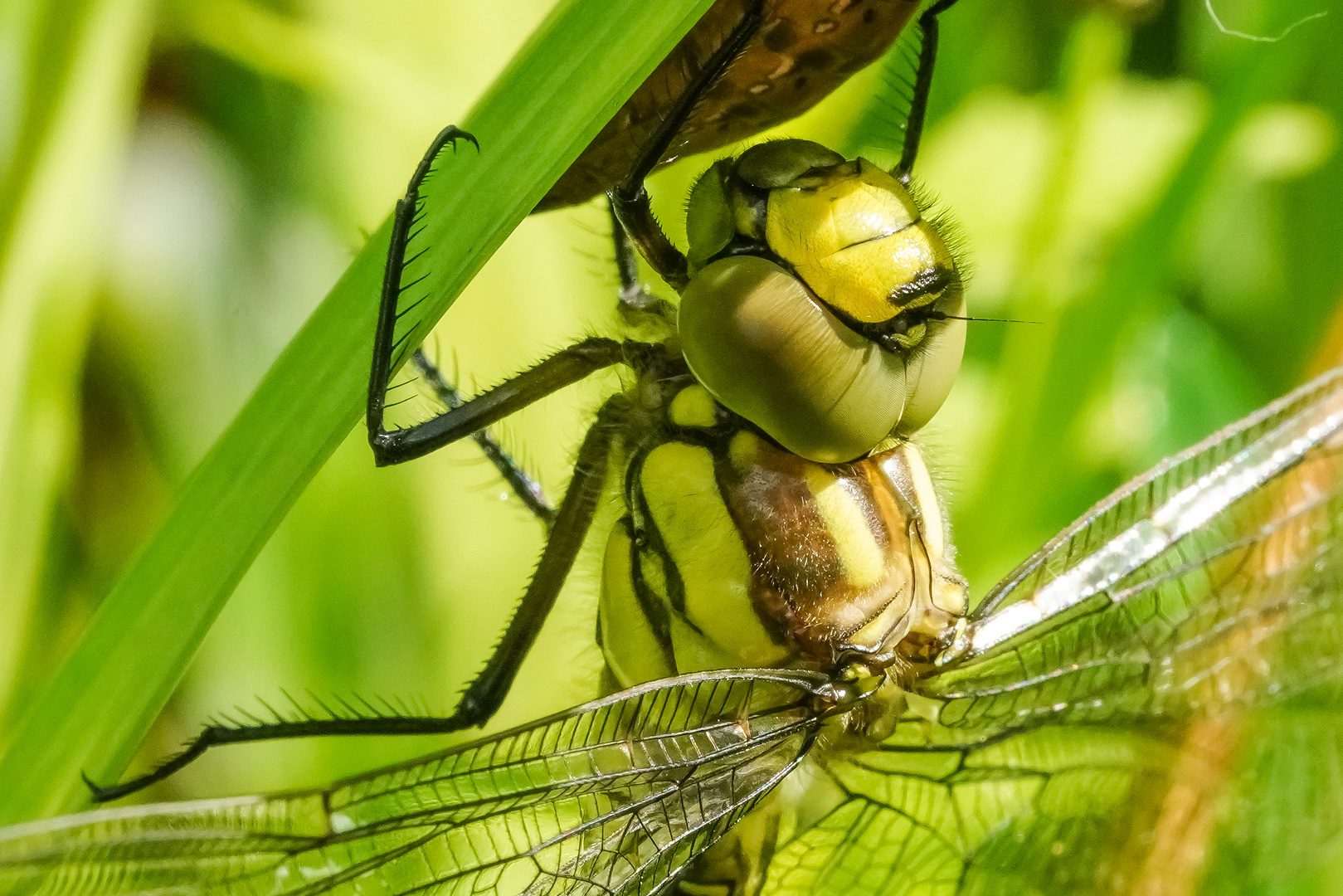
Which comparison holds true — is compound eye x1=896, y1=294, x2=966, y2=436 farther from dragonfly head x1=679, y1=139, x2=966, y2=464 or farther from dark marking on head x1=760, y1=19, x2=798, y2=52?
dark marking on head x1=760, y1=19, x2=798, y2=52

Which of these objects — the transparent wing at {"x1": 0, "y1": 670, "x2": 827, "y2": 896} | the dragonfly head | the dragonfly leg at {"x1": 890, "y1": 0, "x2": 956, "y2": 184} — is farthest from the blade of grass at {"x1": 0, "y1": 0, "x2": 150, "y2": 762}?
the dragonfly leg at {"x1": 890, "y1": 0, "x2": 956, "y2": 184}

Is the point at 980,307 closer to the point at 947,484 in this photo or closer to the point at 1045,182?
the point at 1045,182

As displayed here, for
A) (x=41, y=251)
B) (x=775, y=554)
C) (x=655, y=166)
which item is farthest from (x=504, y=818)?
(x=41, y=251)

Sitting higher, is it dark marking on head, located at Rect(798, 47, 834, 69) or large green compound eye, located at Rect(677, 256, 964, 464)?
dark marking on head, located at Rect(798, 47, 834, 69)

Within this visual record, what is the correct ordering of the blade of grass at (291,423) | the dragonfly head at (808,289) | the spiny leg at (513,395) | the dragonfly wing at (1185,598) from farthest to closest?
the dragonfly wing at (1185,598) < the spiny leg at (513,395) < the dragonfly head at (808,289) < the blade of grass at (291,423)

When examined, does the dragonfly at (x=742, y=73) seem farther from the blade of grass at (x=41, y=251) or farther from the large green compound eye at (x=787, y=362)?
the blade of grass at (x=41, y=251)

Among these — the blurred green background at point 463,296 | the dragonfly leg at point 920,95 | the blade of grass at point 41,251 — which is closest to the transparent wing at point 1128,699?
the blurred green background at point 463,296
